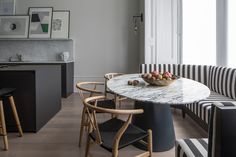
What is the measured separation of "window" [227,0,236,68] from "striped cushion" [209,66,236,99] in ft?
1.23

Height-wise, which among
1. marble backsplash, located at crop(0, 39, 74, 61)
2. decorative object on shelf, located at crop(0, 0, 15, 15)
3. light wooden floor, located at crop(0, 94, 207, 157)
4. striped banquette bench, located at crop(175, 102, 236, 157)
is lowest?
light wooden floor, located at crop(0, 94, 207, 157)

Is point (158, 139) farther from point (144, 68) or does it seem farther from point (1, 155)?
point (144, 68)

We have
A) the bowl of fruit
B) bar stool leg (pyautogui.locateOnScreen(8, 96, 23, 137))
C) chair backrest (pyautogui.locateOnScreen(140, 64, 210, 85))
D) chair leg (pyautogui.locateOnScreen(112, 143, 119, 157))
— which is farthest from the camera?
chair backrest (pyautogui.locateOnScreen(140, 64, 210, 85))

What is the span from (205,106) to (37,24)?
486cm

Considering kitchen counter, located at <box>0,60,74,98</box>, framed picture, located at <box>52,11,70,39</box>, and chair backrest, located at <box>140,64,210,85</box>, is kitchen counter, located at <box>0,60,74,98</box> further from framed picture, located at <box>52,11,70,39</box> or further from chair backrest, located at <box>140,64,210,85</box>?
chair backrest, located at <box>140,64,210,85</box>

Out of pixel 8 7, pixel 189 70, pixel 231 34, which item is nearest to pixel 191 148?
pixel 189 70

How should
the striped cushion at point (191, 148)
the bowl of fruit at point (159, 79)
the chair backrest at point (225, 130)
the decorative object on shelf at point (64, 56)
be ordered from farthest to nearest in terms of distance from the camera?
the decorative object on shelf at point (64, 56)
the bowl of fruit at point (159, 79)
the striped cushion at point (191, 148)
the chair backrest at point (225, 130)

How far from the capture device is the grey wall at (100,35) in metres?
6.29

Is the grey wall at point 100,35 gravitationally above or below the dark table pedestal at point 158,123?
above

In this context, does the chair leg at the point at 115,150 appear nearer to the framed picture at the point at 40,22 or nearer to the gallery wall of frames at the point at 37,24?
the gallery wall of frames at the point at 37,24

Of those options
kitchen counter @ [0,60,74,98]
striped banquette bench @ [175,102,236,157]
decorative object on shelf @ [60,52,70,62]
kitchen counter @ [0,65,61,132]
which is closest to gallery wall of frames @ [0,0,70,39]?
decorative object on shelf @ [60,52,70,62]

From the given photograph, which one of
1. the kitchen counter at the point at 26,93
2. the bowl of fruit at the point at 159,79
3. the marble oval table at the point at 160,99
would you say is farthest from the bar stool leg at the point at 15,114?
the bowl of fruit at the point at 159,79

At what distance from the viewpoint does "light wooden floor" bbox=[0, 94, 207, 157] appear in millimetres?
2572

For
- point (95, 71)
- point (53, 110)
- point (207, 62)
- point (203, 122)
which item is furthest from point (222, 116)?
point (95, 71)
